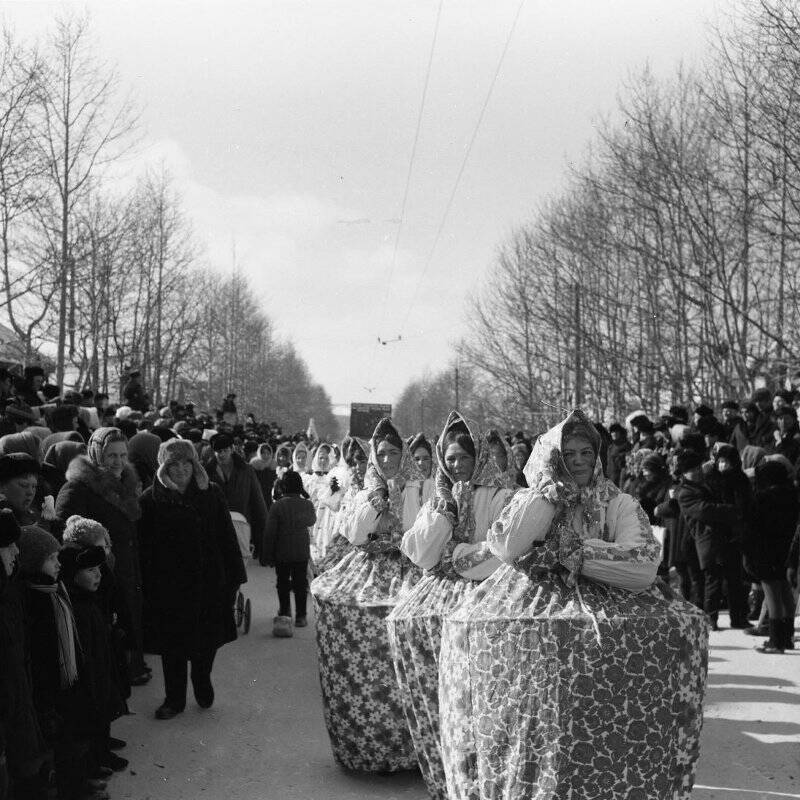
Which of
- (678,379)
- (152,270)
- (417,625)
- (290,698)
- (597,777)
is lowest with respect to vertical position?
(290,698)

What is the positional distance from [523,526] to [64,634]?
2271 mm

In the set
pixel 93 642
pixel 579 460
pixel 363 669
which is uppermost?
pixel 579 460

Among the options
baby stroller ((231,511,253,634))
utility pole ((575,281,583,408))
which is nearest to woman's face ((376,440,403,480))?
baby stroller ((231,511,253,634))

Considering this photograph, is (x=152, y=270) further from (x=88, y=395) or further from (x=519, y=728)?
(x=519, y=728)

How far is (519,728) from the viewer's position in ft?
14.4

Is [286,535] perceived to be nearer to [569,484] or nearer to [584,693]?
[569,484]

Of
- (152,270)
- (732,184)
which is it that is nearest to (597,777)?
(732,184)

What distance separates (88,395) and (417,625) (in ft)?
33.6

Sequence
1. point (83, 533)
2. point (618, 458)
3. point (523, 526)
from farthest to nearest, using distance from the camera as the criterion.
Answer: point (618, 458), point (83, 533), point (523, 526)

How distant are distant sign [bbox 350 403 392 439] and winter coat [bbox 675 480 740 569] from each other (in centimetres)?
3085

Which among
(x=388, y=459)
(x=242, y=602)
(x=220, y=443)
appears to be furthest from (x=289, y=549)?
(x=388, y=459)

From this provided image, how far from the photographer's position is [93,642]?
5688 mm

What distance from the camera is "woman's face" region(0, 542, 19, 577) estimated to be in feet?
15.3

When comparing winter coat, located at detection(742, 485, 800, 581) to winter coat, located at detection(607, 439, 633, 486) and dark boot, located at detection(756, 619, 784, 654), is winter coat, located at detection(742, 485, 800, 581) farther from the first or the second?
winter coat, located at detection(607, 439, 633, 486)
